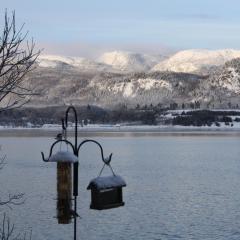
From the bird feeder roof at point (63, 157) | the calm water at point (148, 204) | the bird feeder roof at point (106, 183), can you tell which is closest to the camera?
the bird feeder roof at point (63, 157)

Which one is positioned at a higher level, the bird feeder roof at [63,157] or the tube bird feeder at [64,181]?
the bird feeder roof at [63,157]

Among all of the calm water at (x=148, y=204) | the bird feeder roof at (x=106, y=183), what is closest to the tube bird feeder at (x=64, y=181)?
the bird feeder roof at (x=106, y=183)

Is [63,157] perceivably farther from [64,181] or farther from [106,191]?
[106,191]

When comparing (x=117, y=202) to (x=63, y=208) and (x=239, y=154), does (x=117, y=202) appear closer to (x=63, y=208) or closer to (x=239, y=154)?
(x=63, y=208)

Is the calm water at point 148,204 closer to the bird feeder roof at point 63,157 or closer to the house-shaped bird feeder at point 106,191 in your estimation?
the house-shaped bird feeder at point 106,191

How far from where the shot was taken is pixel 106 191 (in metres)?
10.8

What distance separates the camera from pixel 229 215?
2522 cm

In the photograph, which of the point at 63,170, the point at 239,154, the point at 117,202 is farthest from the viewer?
the point at 239,154

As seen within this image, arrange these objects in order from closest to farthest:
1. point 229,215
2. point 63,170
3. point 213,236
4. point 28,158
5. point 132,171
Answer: point 63,170 < point 213,236 < point 229,215 < point 132,171 < point 28,158

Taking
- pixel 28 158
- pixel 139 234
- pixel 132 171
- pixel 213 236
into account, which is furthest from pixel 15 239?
pixel 28 158

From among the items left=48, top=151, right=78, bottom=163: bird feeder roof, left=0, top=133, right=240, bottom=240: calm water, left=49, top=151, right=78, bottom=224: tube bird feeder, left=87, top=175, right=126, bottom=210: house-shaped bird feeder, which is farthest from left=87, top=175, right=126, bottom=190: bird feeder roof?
left=0, top=133, right=240, bottom=240: calm water

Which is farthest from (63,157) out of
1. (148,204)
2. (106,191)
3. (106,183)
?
(148,204)

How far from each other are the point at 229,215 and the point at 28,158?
1449 inches

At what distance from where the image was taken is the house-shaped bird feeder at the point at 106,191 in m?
10.2
